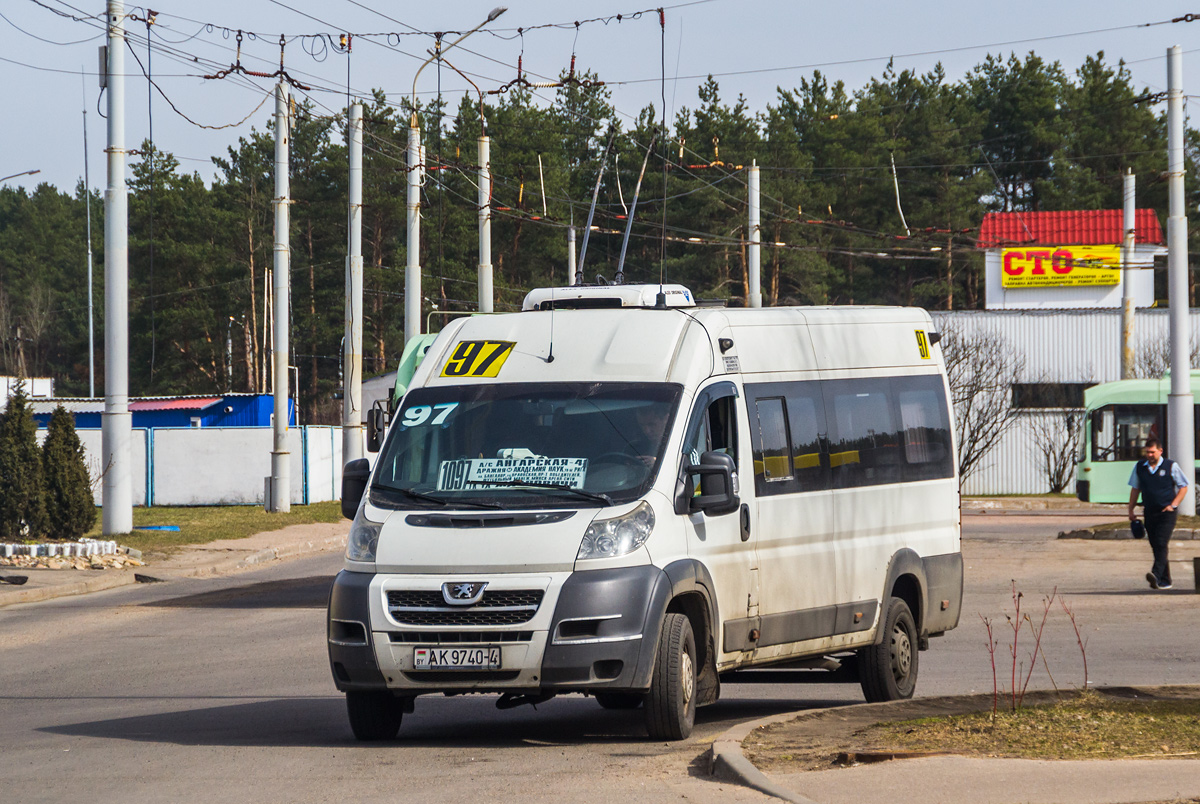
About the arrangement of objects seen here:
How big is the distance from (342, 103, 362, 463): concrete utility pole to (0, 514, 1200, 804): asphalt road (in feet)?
40.6

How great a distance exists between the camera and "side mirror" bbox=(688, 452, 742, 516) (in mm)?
8664

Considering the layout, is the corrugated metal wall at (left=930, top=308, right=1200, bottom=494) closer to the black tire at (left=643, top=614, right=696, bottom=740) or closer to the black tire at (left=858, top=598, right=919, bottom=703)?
the black tire at (left=858, top=598, right=919, bottom=703)

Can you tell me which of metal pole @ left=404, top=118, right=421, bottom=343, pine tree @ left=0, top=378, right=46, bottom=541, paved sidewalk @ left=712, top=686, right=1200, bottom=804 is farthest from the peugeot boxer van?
metal pole @ left=404, top=118, right=421, bottom=343

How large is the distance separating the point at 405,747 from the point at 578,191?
65.7 metres

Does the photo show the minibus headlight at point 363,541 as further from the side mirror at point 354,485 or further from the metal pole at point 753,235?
the metal pole at point 753,235

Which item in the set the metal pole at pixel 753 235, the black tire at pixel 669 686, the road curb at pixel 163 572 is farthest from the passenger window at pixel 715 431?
the metal pole at pixel 753 235

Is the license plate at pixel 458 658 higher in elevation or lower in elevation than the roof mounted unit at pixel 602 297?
lower

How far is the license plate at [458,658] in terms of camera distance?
27.1 feet

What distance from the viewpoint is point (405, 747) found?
8.77 m

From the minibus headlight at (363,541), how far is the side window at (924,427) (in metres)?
4.19

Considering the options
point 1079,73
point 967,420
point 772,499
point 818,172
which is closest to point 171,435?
point 967,420

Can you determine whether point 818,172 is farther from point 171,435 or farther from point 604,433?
point 604,433

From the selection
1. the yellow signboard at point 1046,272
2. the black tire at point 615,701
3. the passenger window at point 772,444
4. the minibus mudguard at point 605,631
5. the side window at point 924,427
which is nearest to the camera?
the minibus mudguard at point 605,631

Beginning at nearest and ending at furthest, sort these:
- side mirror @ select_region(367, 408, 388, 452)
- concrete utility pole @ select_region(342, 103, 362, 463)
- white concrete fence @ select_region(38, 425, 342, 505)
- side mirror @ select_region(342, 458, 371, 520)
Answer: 1. side mirror @ select_region(342, 458, 371, 520)
2. side mirror @ select_region(367, 408, 388, 452)
3. concrete utility pole @ select_region(342, 103, 362, 463)
4. white concrete fence @ select_region(38, 425, 342, 505)
